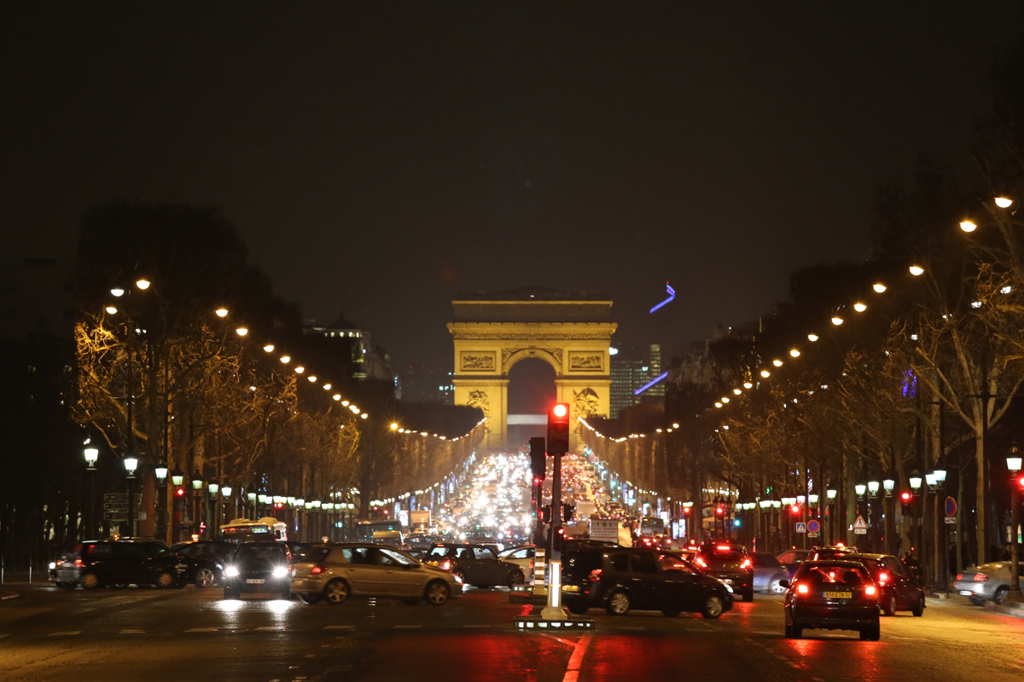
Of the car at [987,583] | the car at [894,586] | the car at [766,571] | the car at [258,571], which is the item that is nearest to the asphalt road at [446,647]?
the car at [894,586]

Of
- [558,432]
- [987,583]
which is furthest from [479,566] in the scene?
[558,432]

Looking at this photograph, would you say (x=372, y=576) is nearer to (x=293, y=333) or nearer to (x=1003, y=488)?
(x=1003, y=488)

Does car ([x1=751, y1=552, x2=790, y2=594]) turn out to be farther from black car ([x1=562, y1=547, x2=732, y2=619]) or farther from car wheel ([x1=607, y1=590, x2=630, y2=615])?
car wheel ([x1=607, y1=590, x2=630, y2=615])

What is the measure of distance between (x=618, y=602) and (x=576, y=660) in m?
12.6

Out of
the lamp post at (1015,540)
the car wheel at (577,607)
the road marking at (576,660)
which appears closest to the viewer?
the road marking at (576,660)

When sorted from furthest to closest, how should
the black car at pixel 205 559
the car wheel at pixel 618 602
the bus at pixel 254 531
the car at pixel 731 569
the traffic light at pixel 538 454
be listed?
the bus at pixel 254 531 → the black car at pixel 205 559 → the car at pixel 731 569 → the car wheel at pixel 618 602 → the traffic light at pixel 538 454

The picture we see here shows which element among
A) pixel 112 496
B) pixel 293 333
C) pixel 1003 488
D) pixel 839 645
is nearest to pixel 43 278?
pixel 293 333

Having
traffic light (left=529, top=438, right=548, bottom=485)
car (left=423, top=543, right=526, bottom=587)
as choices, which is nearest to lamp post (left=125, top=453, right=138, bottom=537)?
car (left=423, top=543, right=526, bottom=587)

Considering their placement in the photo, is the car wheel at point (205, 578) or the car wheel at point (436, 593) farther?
the car wheel at point (205, 578)

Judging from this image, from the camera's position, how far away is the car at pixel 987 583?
4216 centimetres

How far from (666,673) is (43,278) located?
82.9m

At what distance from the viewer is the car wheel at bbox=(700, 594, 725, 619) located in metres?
32.4

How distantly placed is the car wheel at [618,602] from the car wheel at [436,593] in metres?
4.28

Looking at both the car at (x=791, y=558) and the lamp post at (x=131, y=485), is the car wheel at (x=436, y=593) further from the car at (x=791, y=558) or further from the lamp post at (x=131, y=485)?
the lamp post at (x=131, y=485)
